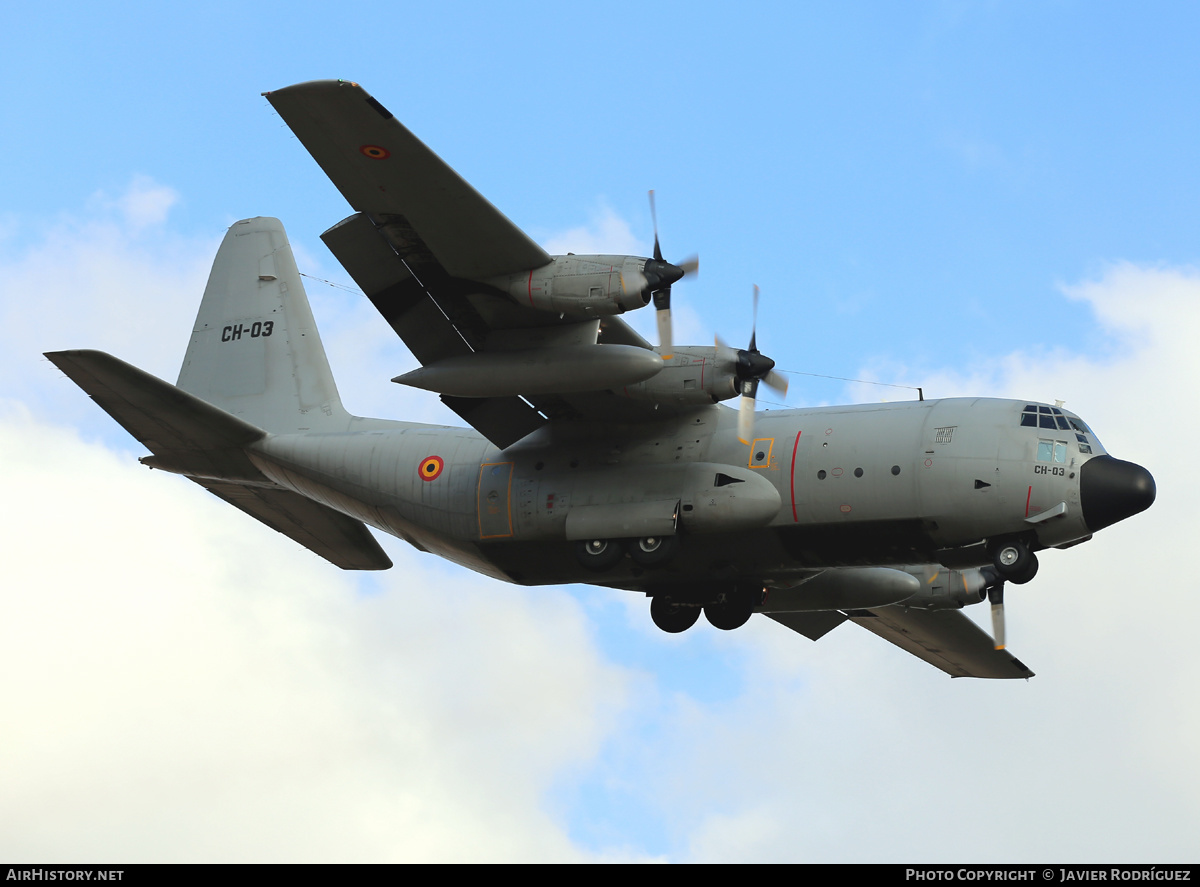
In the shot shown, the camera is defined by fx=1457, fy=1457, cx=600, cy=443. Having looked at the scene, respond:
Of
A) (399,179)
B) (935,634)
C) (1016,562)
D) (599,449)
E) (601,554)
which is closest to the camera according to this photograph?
(399,179)

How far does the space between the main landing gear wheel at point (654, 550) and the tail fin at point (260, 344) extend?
5.88 meters

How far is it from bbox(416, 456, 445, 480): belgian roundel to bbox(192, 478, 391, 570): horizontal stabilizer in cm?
269

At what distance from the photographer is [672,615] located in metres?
21.4

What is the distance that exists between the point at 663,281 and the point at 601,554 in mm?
3963

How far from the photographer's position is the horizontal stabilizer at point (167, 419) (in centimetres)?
1977

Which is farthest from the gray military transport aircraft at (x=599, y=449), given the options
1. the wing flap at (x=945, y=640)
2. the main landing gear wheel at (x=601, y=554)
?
the wing flap at (x=945, y=640)

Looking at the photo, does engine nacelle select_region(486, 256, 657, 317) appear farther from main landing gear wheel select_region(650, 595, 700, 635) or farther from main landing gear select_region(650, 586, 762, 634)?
main landing gear wheel select_region(650, 595, 700, 635)

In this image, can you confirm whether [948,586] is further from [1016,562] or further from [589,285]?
[589,285]

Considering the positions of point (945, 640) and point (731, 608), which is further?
point (945, 640)

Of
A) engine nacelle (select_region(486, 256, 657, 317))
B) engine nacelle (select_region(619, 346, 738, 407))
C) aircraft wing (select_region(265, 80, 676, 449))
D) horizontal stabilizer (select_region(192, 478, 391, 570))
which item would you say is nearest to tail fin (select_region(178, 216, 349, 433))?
horizontal stabilizer (select_region(192, 478, 391, 570))

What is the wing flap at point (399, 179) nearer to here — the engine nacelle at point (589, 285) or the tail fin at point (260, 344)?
the engine nacelle at point (589, 285)

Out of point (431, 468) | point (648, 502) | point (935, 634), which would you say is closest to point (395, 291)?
point (431, 468)
